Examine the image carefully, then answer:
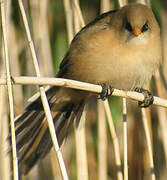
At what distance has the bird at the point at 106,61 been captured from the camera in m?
1.94

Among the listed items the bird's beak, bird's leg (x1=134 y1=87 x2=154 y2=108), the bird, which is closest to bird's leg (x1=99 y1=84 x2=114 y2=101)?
the bird

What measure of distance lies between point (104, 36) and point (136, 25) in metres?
0.19

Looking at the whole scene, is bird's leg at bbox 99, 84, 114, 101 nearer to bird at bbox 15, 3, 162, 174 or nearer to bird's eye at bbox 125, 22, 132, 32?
bird at bbox 15, 3, 162, 174

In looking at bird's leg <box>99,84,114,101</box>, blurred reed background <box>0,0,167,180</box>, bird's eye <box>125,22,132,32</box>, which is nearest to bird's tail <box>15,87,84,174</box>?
blurred reed background <box>0,0,167,180</box>

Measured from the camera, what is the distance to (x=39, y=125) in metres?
2.01

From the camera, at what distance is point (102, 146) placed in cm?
228

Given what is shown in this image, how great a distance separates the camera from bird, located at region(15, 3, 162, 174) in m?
1.94

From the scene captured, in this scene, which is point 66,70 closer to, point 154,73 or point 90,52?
point 90,52

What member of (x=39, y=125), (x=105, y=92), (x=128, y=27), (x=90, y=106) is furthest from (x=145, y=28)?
(x=90, y=106)

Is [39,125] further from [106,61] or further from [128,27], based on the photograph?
[128,27]

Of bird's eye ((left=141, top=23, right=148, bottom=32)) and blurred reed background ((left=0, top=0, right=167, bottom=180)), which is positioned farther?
blurred reed background ((left=0, top=0, right=167, bottom=180))

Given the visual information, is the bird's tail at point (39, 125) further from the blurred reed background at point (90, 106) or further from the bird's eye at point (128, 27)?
the bird's eye at point (128, 27)

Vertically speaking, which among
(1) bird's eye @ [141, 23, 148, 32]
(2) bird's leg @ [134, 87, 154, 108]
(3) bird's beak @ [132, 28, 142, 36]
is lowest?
(2) bird's leg @ [134, 87, 154, 108]

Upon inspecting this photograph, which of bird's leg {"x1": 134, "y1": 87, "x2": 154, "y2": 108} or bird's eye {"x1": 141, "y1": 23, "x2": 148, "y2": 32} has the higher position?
bird's eye {"x1": 141, "y1": 23, "x2": 148, "y2": 32}
